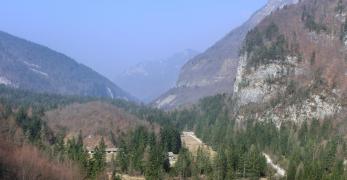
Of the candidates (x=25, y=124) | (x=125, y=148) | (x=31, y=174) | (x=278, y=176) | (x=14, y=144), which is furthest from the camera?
(x=25, y=124)

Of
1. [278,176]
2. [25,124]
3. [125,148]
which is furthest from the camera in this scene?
[25,124]

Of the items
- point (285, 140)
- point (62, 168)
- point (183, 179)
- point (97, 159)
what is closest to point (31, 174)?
point (62, 168)

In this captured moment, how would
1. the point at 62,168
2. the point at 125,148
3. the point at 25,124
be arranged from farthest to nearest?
the point at 25,124 < the point at 125,148 < the point at 62,168

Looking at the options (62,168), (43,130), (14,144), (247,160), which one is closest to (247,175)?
(247,160)

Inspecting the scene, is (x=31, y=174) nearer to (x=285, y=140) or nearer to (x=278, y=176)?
(x=278, y=176)

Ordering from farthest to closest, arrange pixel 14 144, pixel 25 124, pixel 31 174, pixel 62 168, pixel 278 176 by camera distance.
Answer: pixel 25 124 → pixel 278 176 → pixel 14 144 → pixel 62 168 → pixel 31 174

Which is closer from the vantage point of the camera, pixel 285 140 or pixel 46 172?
pixel 46 172

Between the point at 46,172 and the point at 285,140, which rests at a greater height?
the point at 285,140

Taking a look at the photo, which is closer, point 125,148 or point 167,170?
point 167,170

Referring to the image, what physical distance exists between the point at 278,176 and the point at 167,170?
29281 mm

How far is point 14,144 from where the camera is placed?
143875 mm

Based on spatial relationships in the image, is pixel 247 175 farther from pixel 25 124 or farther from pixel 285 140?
pixel 25 124

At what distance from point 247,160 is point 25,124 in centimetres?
7895

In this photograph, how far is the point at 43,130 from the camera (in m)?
197
